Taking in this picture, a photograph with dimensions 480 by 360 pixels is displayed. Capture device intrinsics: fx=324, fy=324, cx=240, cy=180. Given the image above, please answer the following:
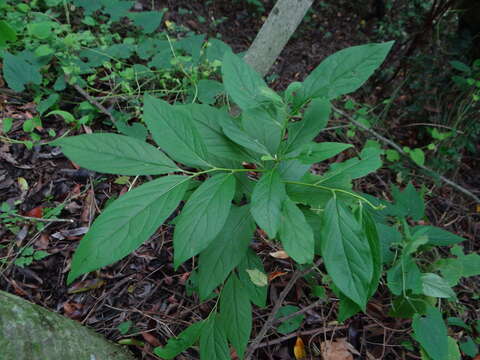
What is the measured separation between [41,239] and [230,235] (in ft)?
3.75

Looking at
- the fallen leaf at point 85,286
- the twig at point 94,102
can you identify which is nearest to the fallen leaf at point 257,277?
the fallen leaf at point 85,286

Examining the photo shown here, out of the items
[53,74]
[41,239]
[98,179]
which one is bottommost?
[41,239]

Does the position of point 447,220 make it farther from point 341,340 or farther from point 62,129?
point 62,129

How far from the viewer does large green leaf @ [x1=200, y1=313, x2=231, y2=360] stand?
3.63 feet

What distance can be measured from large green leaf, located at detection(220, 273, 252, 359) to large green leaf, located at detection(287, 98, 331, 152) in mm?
542

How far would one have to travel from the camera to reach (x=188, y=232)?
0.80m

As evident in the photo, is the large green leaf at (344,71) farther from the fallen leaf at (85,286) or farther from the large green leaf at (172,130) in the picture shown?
the fallen leaf at (85,286)

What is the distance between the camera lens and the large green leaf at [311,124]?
93 cm

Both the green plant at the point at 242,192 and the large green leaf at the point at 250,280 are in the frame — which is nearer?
the green plant at the point at 242,192

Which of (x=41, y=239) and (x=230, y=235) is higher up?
(x=230, y=235)

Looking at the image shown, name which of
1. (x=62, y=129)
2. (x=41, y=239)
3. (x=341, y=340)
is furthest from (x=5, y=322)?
(x=62, y=129)

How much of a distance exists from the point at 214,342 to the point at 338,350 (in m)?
0.66

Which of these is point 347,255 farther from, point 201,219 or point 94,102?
point 94,102

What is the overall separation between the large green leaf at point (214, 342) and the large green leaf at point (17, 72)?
71.2 inches
